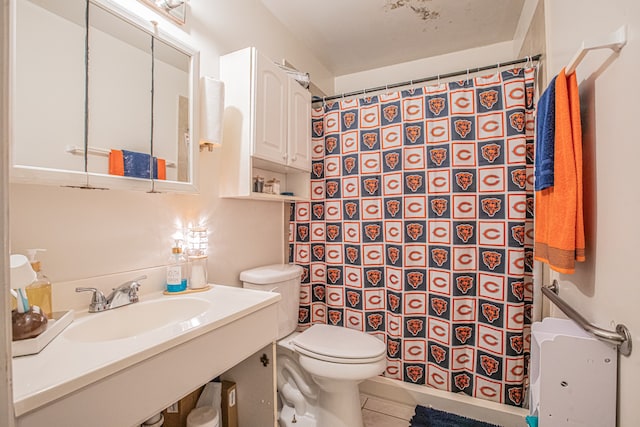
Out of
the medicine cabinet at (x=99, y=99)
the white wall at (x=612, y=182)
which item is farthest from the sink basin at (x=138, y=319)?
the white wall at (x=612, y=182)

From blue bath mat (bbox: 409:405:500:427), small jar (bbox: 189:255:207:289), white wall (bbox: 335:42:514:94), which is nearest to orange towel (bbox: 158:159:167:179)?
small jar (bbox: 189:255:207:289)

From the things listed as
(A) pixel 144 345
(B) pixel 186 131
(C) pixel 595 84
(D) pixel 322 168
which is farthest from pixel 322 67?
(A) pixel 144 345

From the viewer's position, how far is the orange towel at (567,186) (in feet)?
2.97

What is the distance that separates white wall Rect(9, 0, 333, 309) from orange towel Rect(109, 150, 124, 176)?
105 millimetres

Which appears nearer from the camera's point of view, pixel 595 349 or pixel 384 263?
pixel 595 349

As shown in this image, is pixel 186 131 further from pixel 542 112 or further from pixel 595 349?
pixel 595 349

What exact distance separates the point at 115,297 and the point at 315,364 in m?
0.89

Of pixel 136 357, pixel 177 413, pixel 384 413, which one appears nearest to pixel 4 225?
pixel 136 357

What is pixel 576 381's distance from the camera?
0.82m

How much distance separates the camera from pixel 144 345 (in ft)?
2.34

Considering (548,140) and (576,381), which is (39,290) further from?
(548,140)

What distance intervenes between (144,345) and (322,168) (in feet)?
4.97

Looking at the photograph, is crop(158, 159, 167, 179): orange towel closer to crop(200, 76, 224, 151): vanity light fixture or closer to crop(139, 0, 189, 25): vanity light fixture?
crop(200, 76, 224, 151): vanity light fixture

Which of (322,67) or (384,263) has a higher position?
(322,67)
